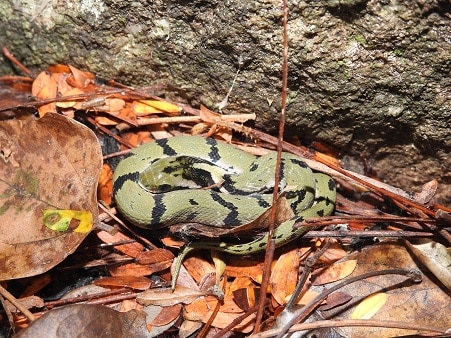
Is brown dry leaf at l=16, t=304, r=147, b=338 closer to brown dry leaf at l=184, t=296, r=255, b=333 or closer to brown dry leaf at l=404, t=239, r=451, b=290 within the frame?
brown dry leaf at l=184, t=296, r=255, b=333

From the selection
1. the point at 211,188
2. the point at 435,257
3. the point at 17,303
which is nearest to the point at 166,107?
the point at 211,188

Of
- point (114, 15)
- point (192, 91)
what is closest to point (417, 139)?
point (192, 91)

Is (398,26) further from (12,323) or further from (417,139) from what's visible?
(12,323)

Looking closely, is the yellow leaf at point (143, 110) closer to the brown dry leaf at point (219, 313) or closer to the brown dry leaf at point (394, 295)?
the brown dry leaf at point (219, 313)

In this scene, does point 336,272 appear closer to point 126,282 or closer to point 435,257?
point 435,257

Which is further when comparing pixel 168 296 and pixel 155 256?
pixel 155 256

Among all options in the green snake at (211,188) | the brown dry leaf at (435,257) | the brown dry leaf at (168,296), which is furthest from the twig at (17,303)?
the brown dry leaf at (435,257)
